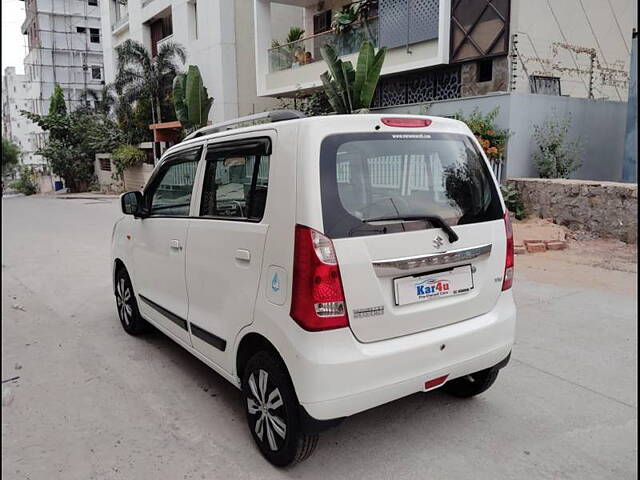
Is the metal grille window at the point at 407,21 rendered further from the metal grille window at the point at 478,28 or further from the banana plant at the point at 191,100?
the banana plant at the point at 191,100

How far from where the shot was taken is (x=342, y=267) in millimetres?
2531

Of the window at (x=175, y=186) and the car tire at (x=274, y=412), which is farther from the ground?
the window at (x=175, y=186)

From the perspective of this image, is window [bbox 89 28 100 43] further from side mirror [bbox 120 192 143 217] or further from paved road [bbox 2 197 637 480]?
side mirror [bbox 120 192 143 217]

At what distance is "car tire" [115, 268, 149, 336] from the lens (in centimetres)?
489

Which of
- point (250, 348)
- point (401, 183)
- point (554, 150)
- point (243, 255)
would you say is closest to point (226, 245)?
point (243, 255)

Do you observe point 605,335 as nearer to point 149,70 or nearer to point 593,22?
point 593,22

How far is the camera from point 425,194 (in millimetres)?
2969

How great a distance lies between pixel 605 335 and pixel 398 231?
3255 mm

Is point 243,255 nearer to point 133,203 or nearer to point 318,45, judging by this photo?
point 133,203

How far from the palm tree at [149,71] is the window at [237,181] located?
76.4 ft

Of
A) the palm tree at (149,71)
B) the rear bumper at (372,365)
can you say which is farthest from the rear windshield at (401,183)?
the palm tree at (149,71)

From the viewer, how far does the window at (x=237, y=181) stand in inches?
116

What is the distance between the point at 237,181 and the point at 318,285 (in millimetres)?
1035

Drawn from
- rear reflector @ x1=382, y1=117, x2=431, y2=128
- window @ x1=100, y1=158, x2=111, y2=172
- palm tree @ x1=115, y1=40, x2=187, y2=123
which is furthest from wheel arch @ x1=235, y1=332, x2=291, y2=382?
window @ x1=100, y1=158, x2=111, y2=172
